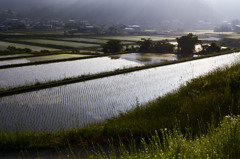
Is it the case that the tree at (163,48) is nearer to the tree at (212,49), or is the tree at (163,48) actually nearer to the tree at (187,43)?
the tree at (187,43)

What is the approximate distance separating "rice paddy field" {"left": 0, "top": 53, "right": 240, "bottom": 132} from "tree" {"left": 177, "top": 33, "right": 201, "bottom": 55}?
1391cm

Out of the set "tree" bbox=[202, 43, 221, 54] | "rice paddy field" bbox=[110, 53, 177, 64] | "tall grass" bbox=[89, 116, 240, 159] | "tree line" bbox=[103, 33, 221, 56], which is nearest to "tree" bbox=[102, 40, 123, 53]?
"tree line" bbox=[103, 33, 221, 56]

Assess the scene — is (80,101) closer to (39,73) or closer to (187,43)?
(39,73)

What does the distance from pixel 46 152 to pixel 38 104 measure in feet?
16.0

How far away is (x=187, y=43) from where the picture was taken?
2891cm

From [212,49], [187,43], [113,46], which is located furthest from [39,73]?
[212,49]

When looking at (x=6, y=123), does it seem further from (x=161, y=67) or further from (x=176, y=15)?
(x=176, y=15)

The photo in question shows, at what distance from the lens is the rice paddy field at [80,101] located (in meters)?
8.25

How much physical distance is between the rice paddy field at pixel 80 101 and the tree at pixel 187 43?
45.6ft

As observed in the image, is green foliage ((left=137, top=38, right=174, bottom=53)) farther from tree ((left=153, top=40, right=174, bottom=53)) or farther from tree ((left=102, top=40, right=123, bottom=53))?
tree ((left=102, top=40, right=123, bottom=53))

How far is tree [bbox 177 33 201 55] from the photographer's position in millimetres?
28531

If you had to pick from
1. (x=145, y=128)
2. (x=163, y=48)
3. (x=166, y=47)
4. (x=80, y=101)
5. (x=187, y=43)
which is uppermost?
(x=187, y=43)

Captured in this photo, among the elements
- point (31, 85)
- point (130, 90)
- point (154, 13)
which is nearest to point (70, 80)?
point (31, 85)

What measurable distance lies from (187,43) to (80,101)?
70.5 ft
